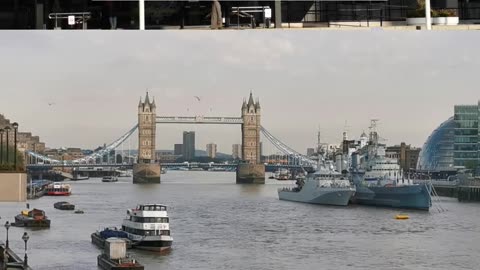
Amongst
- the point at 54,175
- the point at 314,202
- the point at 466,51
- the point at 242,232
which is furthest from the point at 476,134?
the point at 54,175

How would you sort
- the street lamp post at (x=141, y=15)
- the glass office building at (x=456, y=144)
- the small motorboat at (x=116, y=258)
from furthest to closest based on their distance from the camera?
the glass office building at (x=456, y=144), the street lamp post at (x=141, y=15), the small motorboat at (x=116, y=258)

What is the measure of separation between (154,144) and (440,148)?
2335mm

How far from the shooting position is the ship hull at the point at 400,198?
802cm

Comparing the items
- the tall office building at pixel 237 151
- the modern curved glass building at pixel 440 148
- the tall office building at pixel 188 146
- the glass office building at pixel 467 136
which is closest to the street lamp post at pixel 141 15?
the tall office building at pixel 188 146

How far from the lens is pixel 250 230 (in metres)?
7.59

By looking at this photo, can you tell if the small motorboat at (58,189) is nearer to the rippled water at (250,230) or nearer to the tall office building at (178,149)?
the rippled water at (250,230)

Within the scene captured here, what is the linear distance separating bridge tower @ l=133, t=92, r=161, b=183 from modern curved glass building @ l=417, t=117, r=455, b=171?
2185 mm

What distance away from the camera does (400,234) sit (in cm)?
767

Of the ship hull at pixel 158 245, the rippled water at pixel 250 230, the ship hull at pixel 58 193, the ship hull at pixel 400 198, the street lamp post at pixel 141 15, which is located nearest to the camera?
the rippled water at pixel 250 230

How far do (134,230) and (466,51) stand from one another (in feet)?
9.79

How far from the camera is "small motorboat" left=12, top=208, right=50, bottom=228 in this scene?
7398 millimetres

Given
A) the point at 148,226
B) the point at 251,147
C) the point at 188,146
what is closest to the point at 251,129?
the point at 251,147

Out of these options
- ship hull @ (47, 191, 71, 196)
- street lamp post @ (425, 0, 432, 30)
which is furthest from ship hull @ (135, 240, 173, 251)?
street lamp post @ (425, 0, 432, 30)

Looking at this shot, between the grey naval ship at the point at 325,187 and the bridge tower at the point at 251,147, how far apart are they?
351mm
